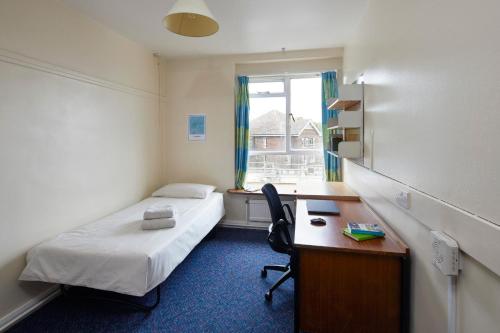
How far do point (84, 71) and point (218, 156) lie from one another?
6.84 feet

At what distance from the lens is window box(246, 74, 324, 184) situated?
3955mm

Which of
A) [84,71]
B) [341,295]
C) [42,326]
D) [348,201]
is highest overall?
[84,71]

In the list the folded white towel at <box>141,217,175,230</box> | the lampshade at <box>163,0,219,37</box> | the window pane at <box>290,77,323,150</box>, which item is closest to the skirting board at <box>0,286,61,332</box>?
the folded white towel at <box>141,217,175,230</box>

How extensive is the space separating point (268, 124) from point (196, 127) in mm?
1199

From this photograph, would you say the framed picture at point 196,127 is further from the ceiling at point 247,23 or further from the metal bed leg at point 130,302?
the metal bed leg at point 130,302

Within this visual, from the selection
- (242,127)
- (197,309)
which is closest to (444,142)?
(197,309)

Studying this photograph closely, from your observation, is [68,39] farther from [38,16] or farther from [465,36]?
[465,36]

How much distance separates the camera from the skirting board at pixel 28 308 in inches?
76.5

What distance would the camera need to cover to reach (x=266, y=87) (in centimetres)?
409

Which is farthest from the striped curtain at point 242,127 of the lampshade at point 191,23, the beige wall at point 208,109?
the lampshade at point 191,23

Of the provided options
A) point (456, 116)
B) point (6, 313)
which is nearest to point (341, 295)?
point (456, 116)

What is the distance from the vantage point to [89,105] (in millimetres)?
2746

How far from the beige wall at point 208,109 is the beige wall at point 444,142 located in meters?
2.37

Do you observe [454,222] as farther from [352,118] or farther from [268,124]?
[268,124]
